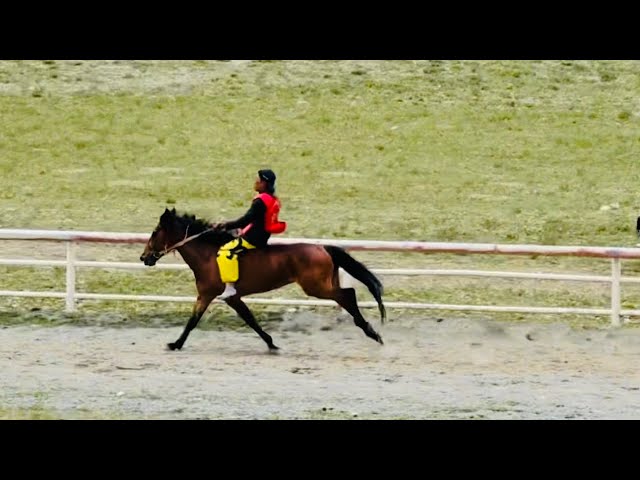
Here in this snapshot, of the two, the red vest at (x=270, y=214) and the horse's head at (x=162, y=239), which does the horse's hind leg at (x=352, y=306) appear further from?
the horse's head at (x=162, y=239)

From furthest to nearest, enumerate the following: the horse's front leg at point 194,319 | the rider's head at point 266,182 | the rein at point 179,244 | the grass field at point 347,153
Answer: the grass field at point 347,153, the rein at point 179,244, the horse's front leg at point 194,319, the rider's head at point 266,182

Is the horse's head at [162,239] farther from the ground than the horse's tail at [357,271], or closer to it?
farther from the ground

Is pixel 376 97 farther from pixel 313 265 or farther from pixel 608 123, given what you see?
pixel 313 265

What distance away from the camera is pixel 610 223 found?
2330cm

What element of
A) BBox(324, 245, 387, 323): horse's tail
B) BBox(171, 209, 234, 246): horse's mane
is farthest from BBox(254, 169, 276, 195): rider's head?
BBox(324, 245, 387, 323): horse's tail

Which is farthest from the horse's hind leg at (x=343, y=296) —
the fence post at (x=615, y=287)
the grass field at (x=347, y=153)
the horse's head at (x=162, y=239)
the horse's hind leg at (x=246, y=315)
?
the grass field at (x=347, y=153)

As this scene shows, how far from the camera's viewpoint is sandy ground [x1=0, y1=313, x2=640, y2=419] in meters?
12.9

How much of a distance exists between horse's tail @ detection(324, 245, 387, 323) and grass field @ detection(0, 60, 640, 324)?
341 cm

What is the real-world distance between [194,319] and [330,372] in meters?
1.63

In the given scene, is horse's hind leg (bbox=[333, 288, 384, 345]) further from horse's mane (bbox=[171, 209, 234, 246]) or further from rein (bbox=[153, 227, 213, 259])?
rein (bbox=[153, 227, 213, 259])

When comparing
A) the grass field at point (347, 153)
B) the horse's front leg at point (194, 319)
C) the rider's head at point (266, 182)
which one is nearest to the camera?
the rider's head at point (266, 182)

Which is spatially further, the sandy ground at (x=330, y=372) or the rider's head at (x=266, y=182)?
the rider's head at (x=266, y=182)

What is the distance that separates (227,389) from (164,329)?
2.97 m

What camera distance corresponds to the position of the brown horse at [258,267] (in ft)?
50.3
